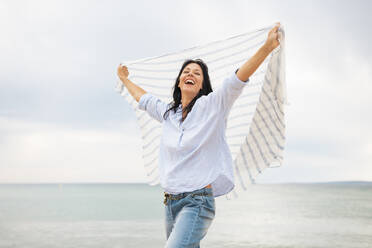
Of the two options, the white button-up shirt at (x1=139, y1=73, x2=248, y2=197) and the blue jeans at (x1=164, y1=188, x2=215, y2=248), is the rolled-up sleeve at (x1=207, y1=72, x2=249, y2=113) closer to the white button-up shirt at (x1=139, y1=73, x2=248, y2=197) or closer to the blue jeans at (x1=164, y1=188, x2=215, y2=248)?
the white button-up shirt at (x1=139, y1=73, x2=248, y2=197)

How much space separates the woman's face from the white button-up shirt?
0.38 ft

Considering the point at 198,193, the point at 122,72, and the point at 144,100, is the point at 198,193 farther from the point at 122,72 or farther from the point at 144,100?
the point at 122,72

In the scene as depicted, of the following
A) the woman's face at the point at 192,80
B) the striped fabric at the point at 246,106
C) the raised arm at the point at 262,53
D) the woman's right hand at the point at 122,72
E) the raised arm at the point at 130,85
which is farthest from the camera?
the woman's right hand at the point at 122,72

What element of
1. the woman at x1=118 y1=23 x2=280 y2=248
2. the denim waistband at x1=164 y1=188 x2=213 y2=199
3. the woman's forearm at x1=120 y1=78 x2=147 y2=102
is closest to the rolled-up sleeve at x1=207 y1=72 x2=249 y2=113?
the woman at x1=118 y1=23 x2=280 y2=248

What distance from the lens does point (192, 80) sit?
2195mm

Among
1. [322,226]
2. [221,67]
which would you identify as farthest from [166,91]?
[322,226]

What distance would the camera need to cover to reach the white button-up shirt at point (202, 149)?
76.1 inches

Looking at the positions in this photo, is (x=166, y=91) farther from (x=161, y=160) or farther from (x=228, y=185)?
(x=228, y=185)

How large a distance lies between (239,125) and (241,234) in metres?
9.35

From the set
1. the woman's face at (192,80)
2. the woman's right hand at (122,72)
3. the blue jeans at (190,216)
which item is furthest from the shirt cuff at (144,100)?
the blue jeans at (190,216)

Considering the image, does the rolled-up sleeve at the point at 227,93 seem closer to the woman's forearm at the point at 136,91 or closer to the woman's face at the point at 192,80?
the woman's face at the point at 192,80

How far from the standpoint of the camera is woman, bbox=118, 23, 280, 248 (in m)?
1.83

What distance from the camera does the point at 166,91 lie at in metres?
2.96

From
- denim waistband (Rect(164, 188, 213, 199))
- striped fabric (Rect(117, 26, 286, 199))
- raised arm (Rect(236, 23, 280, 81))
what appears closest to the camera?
raised arm (Rect(236, 23, 280, 81))
